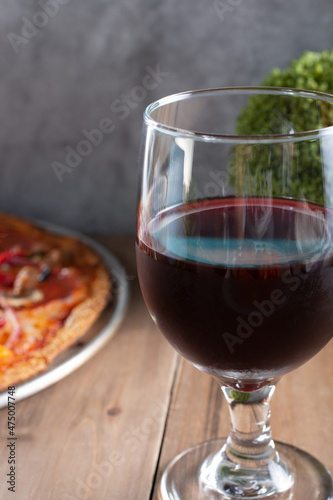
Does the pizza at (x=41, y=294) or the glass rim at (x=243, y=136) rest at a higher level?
the glass rim at (x=243, y=136)

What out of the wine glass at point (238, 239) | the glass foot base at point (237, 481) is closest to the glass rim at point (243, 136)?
the wine glass at point (238, 239)

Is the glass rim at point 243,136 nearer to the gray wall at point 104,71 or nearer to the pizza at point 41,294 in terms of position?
the pizza at point 41,294

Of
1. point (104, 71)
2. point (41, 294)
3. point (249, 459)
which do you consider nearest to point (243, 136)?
point (249, 459)

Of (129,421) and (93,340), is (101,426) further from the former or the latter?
(93,340)

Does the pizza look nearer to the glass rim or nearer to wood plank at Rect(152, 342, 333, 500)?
wood plank at Rect(152, 342, 333, 500)

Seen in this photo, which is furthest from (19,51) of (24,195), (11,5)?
(24,195)

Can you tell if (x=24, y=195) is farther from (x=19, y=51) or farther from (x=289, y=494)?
(x=289, y=494)
